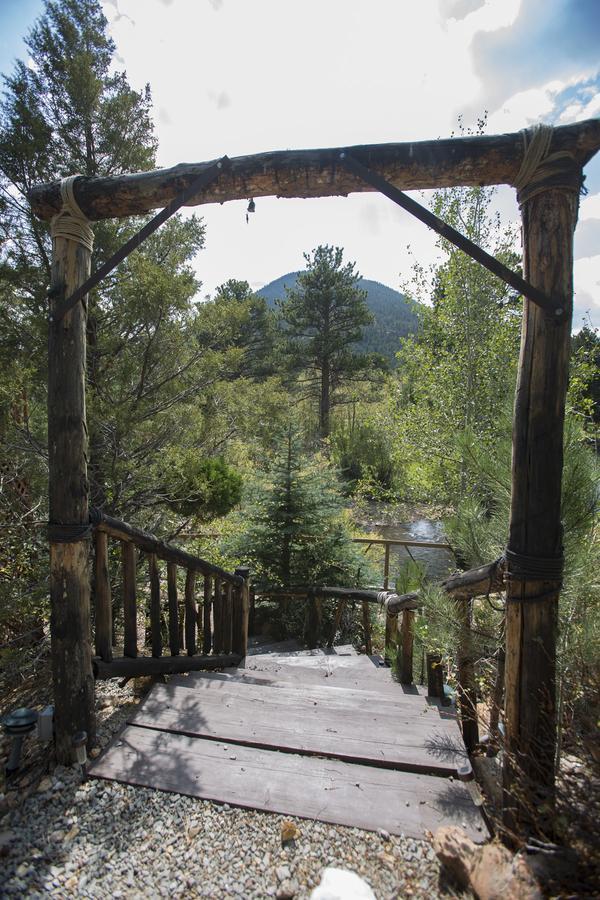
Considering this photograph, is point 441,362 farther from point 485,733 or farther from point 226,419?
point 485,733

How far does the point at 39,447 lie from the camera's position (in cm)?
354

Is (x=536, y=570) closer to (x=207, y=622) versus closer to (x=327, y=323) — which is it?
(x=207, y=622)

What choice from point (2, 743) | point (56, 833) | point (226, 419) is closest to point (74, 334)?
point (56, 833)

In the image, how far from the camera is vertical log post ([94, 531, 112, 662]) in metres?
2.19

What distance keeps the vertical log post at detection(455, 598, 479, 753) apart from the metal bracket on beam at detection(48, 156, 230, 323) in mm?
2126

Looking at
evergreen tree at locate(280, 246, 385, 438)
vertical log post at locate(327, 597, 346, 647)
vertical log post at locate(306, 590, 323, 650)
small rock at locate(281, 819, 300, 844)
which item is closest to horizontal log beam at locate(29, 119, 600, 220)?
small rock at locate(281, 819, 300, 844)

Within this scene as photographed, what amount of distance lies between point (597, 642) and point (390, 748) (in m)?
0.99

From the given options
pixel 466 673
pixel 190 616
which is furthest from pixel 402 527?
pixel 466 673

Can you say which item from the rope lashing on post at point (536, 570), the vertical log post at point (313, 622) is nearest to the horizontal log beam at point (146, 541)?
the rope lashing on post at point (536, 570)

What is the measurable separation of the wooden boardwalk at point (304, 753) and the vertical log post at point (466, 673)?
0.11 m

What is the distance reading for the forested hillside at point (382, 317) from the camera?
2110cm

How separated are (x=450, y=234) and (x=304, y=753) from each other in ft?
7.03

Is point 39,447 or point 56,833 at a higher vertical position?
point 39,447

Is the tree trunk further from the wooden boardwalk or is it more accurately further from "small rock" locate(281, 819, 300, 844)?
"small rock" locate(281, 819, 300, 844)
